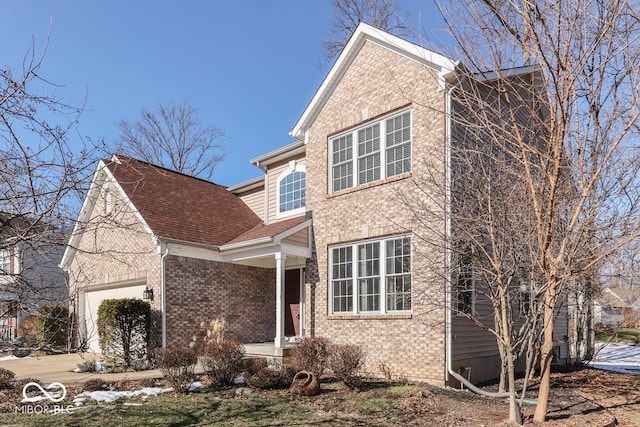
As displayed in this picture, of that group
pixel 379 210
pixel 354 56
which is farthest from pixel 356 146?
pixel 354 56

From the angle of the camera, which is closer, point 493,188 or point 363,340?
point 493,188

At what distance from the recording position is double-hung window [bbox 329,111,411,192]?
1117cm

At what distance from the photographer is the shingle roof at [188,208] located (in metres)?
13.8

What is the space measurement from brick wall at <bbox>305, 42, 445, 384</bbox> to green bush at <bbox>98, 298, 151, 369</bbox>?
421 cm

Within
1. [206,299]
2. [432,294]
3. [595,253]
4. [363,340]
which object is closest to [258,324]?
[206,299]

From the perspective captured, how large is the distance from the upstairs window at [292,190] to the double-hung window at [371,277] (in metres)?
3.01

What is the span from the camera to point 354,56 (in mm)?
12617

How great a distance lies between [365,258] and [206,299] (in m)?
4.90

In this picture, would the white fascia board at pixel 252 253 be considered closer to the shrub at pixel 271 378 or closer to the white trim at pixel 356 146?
the white trim at pixel 356 146

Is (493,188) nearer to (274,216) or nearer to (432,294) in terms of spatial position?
(432,294)

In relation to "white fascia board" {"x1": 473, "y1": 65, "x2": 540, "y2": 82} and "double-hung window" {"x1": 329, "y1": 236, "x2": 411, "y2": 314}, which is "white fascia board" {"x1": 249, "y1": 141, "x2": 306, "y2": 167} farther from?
"white fascia board" {"x1": 473, "y1": 65, "x2": 540, "y2": 82}

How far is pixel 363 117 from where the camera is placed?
12.0 m

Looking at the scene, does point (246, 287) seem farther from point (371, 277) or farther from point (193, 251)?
point (371, 277)

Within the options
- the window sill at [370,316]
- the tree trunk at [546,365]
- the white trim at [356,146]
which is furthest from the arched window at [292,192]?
the tree trunk at [546,365]
